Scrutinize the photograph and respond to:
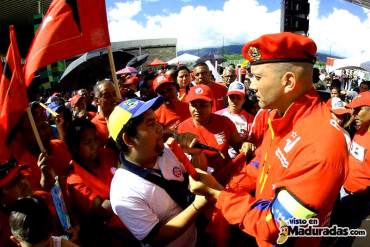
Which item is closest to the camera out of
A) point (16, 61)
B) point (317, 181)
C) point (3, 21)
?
point (317, 181)

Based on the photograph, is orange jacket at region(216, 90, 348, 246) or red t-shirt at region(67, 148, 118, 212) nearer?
orange jacket at region(216, 90, 348, 246)

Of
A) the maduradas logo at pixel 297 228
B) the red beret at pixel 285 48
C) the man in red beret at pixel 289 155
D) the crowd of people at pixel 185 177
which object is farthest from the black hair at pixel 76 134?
the maduradas logo at pixel 297 228

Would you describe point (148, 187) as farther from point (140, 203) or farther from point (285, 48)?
point (285, 48)

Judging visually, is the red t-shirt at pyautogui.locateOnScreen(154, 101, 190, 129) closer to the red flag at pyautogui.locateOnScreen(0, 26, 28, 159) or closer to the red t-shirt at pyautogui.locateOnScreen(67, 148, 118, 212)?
the red t-shirt at pyautogui.locateOnScreen(67, 148, 118, 212)

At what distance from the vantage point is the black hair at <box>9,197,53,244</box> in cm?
210

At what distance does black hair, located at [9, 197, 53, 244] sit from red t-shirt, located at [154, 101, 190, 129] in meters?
2.69

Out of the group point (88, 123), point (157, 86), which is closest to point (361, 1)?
point (157, 86)

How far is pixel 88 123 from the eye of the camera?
336 cm

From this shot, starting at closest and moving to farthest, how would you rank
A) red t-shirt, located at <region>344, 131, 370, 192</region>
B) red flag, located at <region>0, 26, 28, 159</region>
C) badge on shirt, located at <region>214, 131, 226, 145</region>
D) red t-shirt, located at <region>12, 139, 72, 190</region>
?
red flag, located at <region>0, 26, 28, 159</region> < red t-shirt, located at <region>12, 139, 72, 190</region> < badge on shirt, located at <region>214, 131, 226, 145</region> < red t-shirt, located at <region>344, 131, 370, 192</region>

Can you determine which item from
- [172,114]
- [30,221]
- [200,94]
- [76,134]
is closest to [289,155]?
[30,221]

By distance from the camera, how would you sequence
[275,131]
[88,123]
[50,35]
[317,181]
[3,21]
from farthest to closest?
[3,21] → [88,123] → [50,35] → [275,131] → [317,181]

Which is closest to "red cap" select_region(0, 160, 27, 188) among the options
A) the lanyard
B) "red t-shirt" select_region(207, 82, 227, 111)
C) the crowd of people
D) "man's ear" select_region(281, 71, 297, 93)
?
the crowd of people

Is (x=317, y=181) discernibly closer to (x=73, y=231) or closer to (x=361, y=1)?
(x=73, y=231)

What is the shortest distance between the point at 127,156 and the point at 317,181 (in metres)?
1.31
